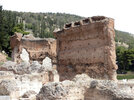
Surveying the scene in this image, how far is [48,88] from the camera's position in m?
7.92

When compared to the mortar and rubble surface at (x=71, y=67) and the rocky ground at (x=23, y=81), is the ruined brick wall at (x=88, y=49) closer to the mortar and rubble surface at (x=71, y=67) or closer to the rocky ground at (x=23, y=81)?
the mortar and rubble surface at (x=71, y=67)

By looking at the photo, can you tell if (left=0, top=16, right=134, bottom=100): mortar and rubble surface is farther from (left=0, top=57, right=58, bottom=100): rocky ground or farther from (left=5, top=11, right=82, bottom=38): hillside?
(left=5, top=11, right=82, bottom=38): hillside

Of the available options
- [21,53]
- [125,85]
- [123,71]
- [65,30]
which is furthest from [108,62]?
[123,71]

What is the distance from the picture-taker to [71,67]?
809 inches

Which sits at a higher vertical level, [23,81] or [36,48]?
[36,48]

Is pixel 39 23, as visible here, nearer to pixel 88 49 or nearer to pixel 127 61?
pixel 127 61

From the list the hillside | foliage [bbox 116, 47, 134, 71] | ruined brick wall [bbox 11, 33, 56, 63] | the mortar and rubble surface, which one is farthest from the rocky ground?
the hillside

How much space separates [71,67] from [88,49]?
8.57ft

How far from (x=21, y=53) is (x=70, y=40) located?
26.5 ft

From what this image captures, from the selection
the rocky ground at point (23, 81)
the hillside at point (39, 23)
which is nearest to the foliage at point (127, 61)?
the hillside at point (39, 23)

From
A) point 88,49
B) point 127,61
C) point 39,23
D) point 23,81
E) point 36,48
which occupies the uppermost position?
point 39,23

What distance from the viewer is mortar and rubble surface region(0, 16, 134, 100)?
8.09 metres

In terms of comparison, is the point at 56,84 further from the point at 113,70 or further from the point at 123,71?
the point at 123,71

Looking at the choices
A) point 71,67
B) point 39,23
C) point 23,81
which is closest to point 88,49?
point 71,67
